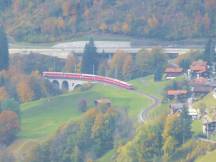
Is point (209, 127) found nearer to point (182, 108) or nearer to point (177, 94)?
point (182, 108)

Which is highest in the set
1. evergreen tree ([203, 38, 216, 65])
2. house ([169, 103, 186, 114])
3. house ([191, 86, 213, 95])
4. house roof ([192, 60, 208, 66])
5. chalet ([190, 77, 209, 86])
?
evergreen tree ([203, 38, 216, 65])

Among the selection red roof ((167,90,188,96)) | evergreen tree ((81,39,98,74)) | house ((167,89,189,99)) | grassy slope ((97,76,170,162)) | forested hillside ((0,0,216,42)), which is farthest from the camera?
forested hillside ((0,0,216,42))

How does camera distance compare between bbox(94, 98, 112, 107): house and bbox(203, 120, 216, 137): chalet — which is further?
bbox(94, 98, 112, 107): house

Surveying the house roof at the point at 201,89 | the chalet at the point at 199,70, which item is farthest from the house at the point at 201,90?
the chalet at the point at 199,70

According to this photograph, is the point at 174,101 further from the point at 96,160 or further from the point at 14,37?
the point at 14,37

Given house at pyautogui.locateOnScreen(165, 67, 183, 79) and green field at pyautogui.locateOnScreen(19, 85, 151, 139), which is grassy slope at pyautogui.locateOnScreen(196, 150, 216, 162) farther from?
house at pyautogui.locateOnScreen(165, 67, 183, 79)

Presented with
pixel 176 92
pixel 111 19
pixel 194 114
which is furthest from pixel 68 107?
pixel 111 19

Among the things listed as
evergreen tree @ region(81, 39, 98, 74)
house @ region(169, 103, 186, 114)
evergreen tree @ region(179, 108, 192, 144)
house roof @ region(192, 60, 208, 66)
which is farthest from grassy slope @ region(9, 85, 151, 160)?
evergreen tree @ region(179, 108, 192, 144)
